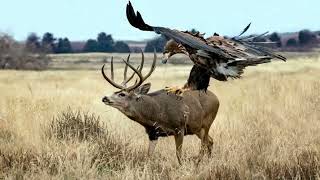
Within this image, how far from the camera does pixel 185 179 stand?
5996mm

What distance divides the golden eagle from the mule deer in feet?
0.70

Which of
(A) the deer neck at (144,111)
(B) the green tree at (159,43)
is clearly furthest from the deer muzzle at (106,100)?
(B) the green tree at (159,43)

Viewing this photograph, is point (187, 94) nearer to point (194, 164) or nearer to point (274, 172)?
point (194, 164)

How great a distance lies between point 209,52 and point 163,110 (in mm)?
999

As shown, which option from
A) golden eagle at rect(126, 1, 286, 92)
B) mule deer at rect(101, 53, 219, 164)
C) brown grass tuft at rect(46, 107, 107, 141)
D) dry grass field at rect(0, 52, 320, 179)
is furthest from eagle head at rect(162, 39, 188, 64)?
brown grass tuft at rect(46, 107, 107, 141)

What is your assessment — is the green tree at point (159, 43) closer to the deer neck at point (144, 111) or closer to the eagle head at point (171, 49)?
the eagle head at point (171, 49)

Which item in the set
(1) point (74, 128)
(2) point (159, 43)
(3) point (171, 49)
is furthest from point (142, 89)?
(1) point (74, 128)

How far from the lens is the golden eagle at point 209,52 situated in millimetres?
5781

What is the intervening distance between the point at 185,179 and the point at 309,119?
3.92 metres

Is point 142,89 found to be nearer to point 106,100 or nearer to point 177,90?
point 177,90

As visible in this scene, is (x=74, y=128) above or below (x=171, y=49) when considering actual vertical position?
below

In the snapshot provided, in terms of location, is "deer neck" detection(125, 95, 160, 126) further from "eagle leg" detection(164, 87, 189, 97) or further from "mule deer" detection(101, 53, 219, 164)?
"eagle leg" detection(164, 87, 189, 97)

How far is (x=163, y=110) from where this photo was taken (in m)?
6.86

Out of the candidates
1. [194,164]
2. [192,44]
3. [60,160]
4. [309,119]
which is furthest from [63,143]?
[309,119]
